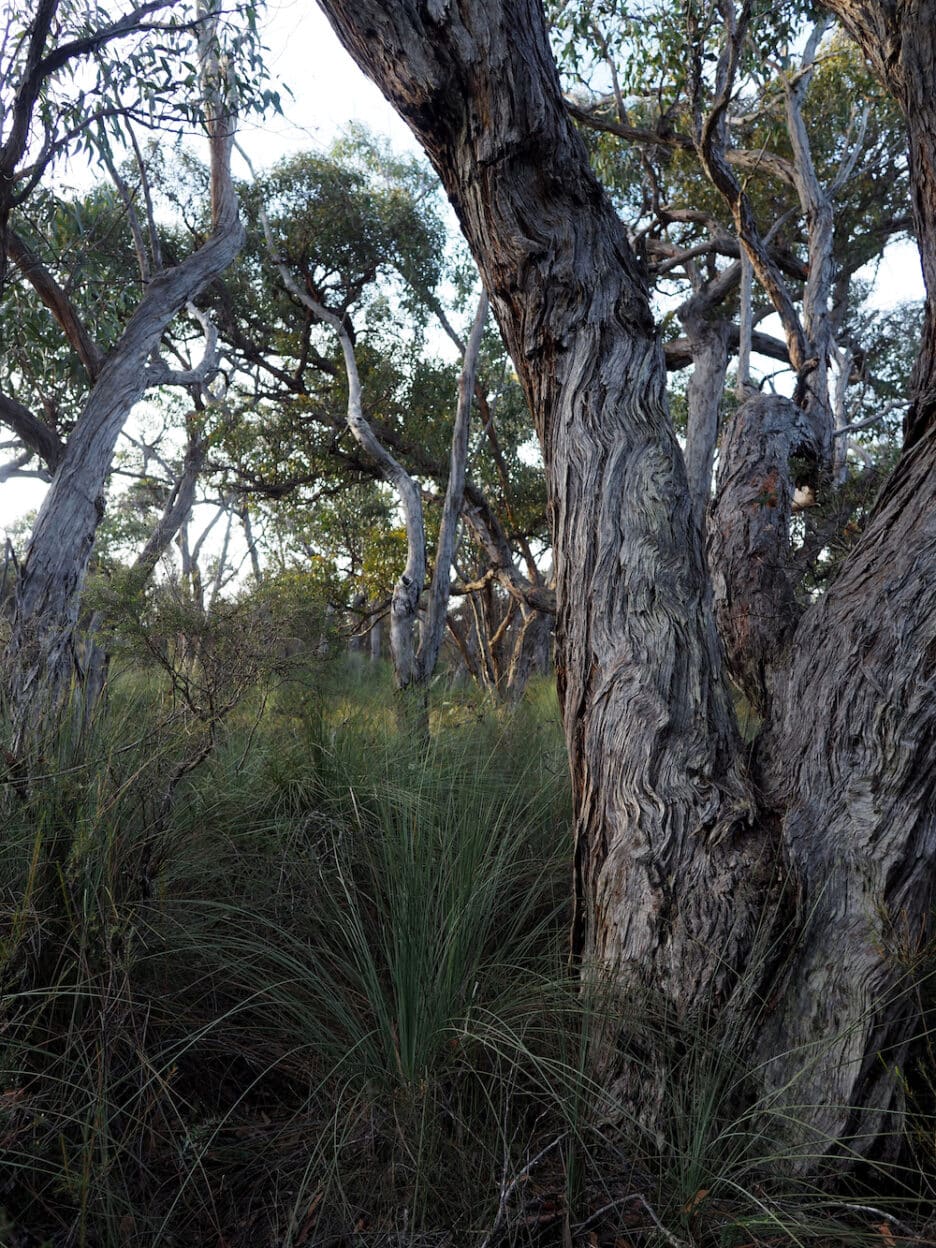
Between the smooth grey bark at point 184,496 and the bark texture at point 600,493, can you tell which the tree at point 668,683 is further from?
the smooth grey bark at point 184,496

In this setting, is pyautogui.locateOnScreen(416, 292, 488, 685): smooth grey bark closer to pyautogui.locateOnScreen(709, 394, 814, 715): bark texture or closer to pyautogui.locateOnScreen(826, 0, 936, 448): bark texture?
pyautogui.locateOnScreen(709, 394, 814, 715): bark texture

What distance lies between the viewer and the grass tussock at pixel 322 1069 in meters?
1.74

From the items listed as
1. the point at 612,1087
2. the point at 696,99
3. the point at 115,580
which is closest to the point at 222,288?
the point at 115,580

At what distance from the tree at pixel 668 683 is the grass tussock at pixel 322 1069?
157 mm

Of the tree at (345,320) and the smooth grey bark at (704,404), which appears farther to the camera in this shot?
the tree at (345,320)

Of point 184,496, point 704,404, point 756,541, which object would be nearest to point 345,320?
point 184,496

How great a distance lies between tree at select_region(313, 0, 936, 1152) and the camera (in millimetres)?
2092

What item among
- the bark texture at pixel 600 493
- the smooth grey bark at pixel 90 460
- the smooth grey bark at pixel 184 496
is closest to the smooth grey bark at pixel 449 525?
A: the smooth grey bark at pixel 90 460

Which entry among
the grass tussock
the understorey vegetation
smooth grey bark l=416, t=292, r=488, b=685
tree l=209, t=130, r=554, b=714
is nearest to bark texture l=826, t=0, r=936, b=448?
the understorey vegetation

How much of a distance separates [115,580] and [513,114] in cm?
440

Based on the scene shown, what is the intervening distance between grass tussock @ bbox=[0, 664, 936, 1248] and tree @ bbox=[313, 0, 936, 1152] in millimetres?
157

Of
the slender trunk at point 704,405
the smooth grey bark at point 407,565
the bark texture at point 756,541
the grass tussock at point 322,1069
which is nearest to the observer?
the grass tussock at point 322,1069

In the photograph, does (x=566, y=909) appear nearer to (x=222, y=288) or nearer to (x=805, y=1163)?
(x=805, y=1163)

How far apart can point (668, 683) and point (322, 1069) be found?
54.0 inches
